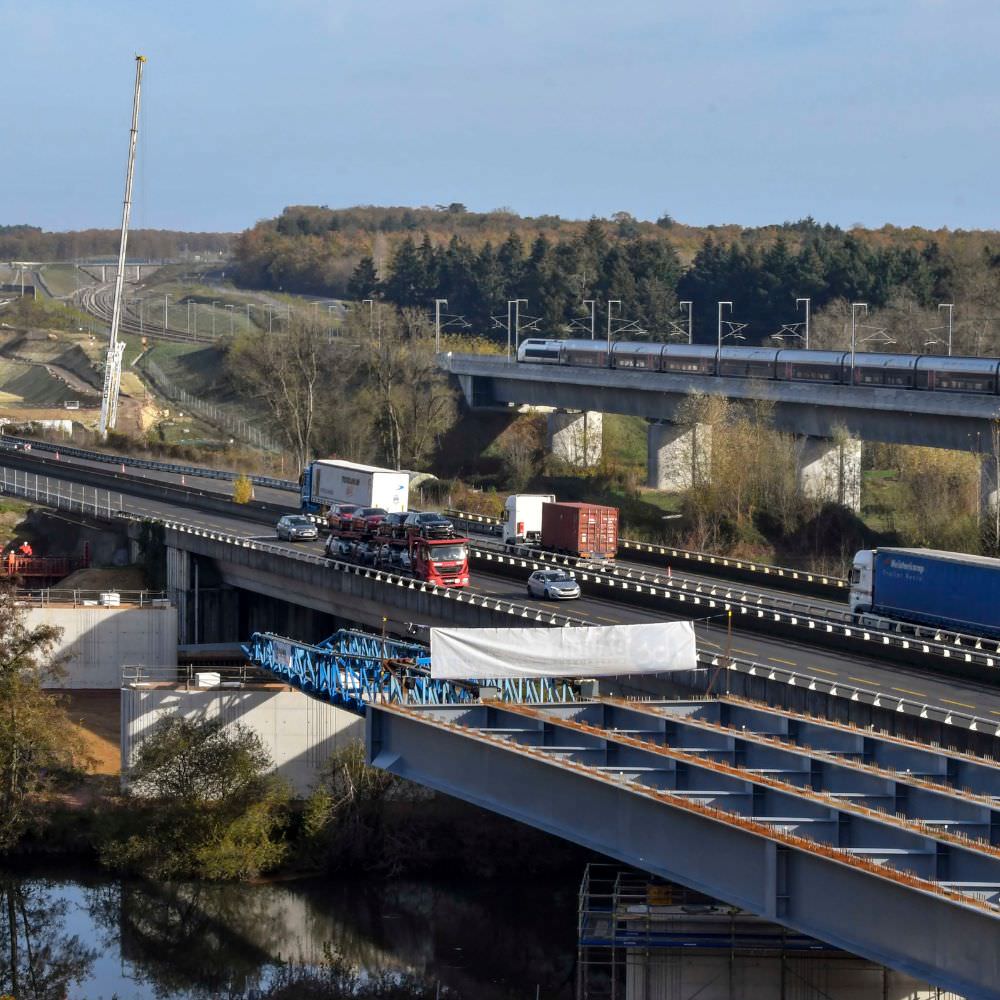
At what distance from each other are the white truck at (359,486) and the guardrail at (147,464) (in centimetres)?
1641

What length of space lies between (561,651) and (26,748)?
1741cm

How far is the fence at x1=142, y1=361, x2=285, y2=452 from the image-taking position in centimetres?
12888

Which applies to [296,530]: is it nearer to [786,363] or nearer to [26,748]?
[26,748]

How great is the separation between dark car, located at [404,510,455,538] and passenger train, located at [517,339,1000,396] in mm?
29412

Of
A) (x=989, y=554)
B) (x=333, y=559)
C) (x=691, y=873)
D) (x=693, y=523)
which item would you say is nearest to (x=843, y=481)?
(x=693, y=523)

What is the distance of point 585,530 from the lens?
67.2m

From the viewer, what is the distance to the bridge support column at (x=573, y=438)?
104562 mm

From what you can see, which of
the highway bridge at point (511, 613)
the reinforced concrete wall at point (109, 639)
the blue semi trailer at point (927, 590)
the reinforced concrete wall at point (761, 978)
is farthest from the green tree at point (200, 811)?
the blue semi trailer at point (927, 590)

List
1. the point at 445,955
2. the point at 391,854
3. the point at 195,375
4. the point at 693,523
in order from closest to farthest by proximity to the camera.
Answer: the point at 445,955 < the point at 391,854 < the point at 693,523 < the point at 195,375

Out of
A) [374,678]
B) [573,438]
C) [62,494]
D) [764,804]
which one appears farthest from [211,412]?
[764,804]

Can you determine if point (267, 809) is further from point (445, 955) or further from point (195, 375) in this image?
point (195, 375)

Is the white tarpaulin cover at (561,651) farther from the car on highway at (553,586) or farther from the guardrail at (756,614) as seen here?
the car on highway at (553,586)

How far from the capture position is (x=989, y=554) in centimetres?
7250

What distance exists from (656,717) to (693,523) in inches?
1860
